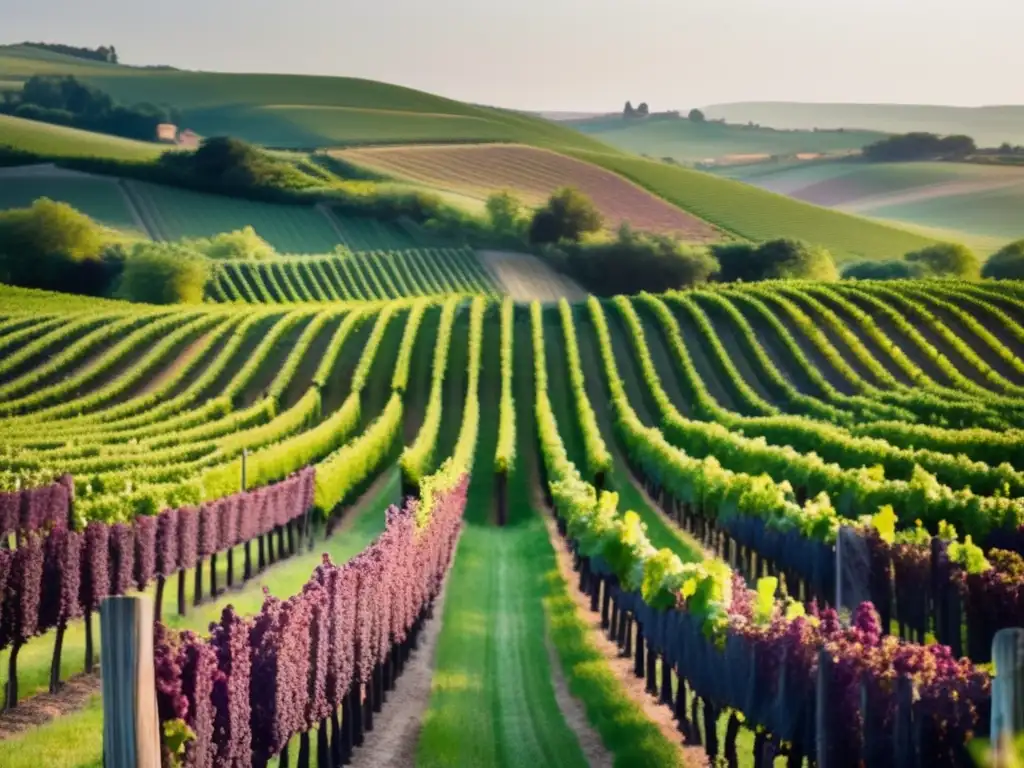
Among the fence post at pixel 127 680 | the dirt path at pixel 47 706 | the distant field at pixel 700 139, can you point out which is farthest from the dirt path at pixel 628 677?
the distant field at pixel 700 139

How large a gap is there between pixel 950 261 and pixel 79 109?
70.0 m

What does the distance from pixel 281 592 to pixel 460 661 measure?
902cm

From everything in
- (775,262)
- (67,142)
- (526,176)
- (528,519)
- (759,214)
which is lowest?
(528,519)

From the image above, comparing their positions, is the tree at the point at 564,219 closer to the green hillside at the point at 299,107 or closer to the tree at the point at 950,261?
the tree at the point at 950,261

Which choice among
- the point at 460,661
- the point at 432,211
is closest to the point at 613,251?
the point at 432,211

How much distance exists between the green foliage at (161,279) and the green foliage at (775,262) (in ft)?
124

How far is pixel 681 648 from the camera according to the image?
22875 millimetres

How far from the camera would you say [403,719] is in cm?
2522

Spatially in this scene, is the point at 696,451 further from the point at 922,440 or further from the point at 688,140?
the point at 688,140

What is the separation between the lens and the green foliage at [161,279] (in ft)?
321

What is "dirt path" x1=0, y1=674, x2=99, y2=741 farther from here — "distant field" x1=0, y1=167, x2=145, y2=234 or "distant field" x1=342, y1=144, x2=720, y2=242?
"distant field" x1=342, y1=144, x2=720, y2=242

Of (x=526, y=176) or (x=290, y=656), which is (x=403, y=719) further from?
(x=526, y=176)

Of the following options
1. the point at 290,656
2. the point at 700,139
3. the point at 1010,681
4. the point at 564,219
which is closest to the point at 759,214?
the point at 564,219

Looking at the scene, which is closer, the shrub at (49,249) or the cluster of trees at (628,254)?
the shrub at (49,249)
